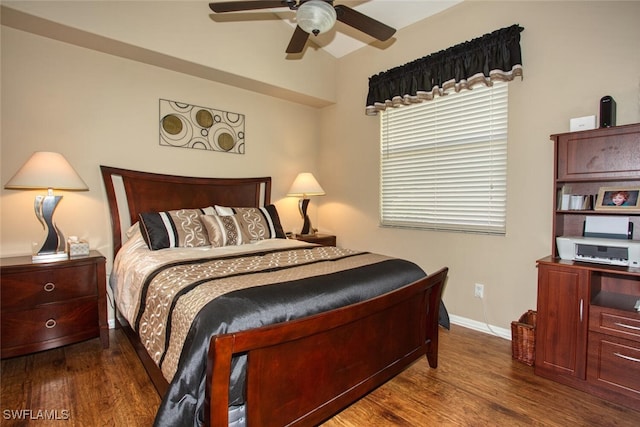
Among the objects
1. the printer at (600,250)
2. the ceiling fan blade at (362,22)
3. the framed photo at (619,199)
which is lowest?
the printer at (600,250)

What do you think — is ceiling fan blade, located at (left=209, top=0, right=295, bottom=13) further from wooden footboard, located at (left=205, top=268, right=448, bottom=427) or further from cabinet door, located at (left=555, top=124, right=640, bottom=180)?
cabinet door, located at (left=555, top=124, right=640, bottom=180)

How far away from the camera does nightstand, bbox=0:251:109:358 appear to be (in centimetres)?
216

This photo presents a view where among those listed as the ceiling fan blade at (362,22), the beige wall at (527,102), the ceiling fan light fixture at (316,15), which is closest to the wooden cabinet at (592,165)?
the beige wall at (527,102)

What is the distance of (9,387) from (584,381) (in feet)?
11.6

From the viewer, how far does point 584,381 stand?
1.99 meters

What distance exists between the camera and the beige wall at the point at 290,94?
238 centimetres

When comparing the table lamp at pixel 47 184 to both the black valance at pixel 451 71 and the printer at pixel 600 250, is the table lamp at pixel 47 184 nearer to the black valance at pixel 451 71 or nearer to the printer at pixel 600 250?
the black valance at pixel 451 71

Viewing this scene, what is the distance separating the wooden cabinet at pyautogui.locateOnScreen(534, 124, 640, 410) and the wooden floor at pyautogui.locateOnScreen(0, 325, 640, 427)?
0.38ft

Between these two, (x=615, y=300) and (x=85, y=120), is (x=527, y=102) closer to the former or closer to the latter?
(x=615, y=300)

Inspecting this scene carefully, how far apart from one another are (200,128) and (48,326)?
2.16 m

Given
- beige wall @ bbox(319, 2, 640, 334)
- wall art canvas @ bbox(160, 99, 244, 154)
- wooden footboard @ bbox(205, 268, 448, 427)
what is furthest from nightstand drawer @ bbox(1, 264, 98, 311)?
beige wall @ bbox(319, 2, 640, 334)

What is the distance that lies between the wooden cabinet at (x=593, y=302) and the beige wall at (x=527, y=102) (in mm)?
339

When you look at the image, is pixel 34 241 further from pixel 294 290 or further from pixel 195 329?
pixel 294 290

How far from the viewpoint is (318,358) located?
1.48 meters
